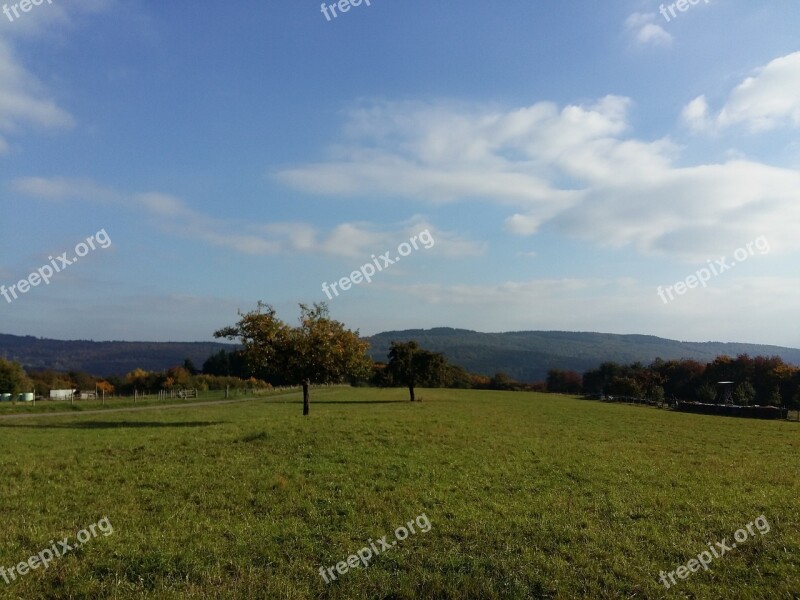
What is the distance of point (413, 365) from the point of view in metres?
77.9

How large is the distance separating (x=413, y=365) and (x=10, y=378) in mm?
69861

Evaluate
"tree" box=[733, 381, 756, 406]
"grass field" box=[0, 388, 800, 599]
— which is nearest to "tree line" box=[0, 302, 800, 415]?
"tree" box=[733, 381, 756, 406]

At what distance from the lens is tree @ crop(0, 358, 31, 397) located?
90.1 meters

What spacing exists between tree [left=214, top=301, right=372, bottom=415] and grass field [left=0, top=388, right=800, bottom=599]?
16.1 meters

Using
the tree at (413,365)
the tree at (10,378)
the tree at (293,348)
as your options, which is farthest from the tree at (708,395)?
the tree at (10,378)

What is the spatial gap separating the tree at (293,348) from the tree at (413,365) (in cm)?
3400

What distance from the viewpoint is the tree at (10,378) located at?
296 ft

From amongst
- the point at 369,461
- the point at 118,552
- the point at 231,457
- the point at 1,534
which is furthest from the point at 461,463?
the point at 1,534

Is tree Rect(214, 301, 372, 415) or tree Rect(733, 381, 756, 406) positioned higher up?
tree Rect(214, 301, 372, 415)

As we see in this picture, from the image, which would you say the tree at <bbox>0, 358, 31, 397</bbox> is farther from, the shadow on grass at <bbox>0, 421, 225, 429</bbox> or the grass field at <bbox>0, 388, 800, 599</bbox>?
the grass field at <bbox>0, 388, 800, 599</bbox>

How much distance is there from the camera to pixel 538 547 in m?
11.4

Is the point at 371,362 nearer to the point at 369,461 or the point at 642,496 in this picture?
the point at 369,461

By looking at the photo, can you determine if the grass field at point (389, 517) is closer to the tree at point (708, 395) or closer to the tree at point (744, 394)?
the tree at point (744, 394)

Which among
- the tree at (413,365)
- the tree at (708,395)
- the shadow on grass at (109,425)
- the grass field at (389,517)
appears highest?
the tree at (413,365)
